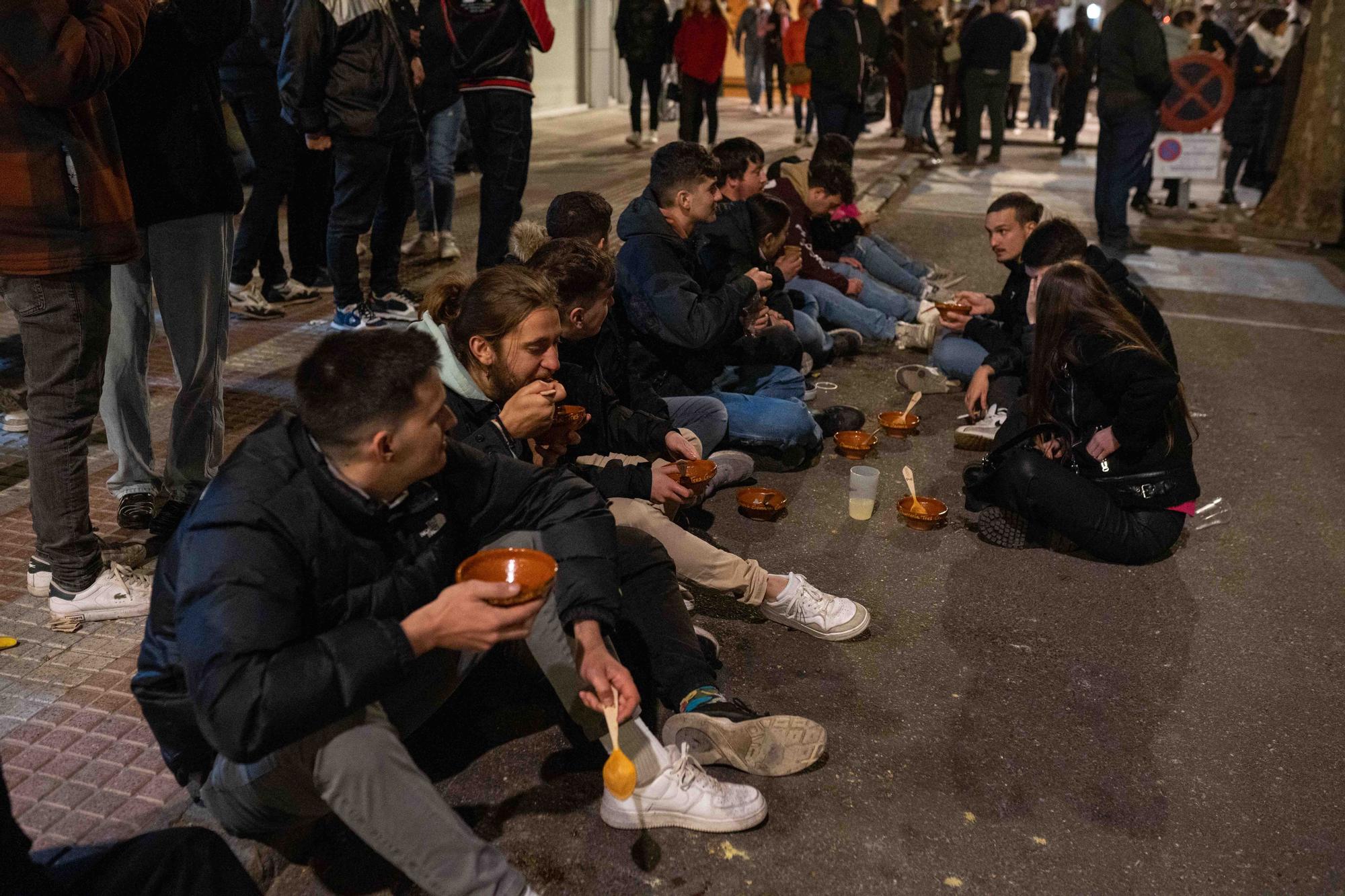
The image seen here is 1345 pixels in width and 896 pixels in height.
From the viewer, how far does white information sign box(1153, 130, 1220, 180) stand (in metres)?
10.5

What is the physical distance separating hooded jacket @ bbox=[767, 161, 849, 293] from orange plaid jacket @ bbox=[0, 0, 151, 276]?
3.96m

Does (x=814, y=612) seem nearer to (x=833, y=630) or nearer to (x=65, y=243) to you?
(x=833, y=630)

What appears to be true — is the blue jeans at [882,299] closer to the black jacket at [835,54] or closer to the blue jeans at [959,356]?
the blue jeans at [959,356]

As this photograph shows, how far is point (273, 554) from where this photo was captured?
6.54 ft

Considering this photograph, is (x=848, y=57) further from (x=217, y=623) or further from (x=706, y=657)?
(x=217, y=623)

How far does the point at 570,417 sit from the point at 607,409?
523 mm

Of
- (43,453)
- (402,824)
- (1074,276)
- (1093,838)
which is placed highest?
(1074,276)

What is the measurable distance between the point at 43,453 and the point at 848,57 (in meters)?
9.92

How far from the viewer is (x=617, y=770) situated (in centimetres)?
246

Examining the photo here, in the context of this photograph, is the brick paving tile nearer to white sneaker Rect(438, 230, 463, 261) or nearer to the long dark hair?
the long dark hair

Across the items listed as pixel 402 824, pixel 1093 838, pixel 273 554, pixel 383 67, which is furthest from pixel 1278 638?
pixel 383 67

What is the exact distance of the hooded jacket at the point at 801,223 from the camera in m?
6.38

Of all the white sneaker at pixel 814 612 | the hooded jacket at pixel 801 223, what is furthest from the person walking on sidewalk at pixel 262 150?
the white sneaker at pixel 814 612

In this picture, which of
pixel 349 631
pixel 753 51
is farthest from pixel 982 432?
pixel 753 51
